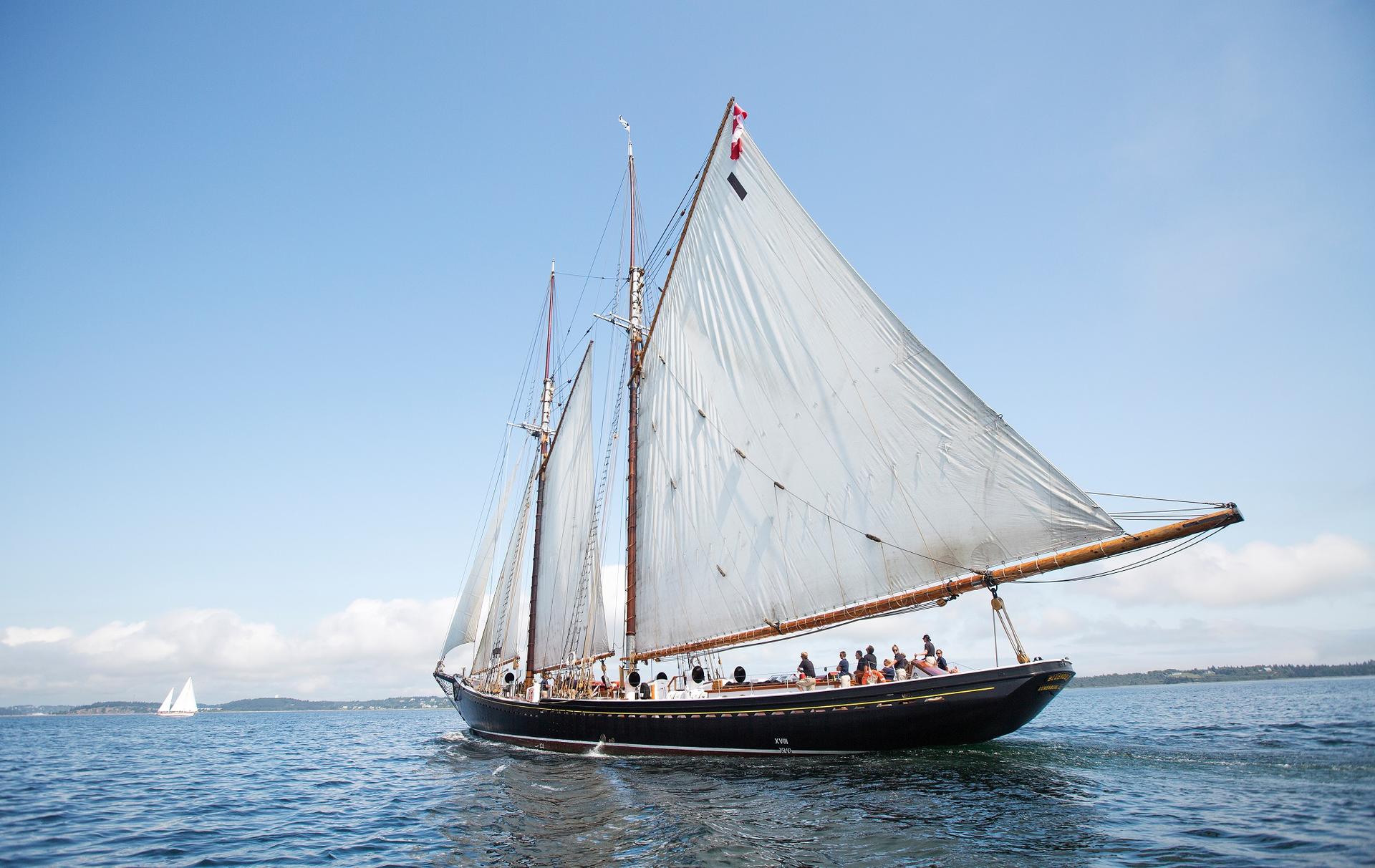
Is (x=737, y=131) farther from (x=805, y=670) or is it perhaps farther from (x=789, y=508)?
(x=805, y=670)

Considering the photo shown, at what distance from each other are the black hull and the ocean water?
0.63 metres

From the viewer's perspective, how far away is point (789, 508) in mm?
24672

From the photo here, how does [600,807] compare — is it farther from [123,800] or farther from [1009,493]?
[123,800]

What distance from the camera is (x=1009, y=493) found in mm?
19172

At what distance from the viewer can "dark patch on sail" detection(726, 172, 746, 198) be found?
27.0 meters

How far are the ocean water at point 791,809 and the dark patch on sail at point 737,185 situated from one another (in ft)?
67.3

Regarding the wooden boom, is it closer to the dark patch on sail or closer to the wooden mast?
the wooden mast

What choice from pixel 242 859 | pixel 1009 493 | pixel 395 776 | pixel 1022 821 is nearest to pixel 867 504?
pixel 1009 493

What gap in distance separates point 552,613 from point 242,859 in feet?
86.9

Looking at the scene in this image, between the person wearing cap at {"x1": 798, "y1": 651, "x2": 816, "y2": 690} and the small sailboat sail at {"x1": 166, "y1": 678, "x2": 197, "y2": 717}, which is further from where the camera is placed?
the small sailboat sail at {"x1": 166, "y1": 678, "x2": 197, "y2": 717}

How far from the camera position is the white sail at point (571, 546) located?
37812mm

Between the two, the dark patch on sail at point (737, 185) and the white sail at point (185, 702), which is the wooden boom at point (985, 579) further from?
the white sail at point (185, 702)

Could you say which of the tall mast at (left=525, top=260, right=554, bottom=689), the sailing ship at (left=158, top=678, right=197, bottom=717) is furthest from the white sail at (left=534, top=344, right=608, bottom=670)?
the sailing ship at (left=158, top=678, right=197, bottom=717)

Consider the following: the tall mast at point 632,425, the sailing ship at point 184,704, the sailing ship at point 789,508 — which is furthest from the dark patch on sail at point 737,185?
the sailing ship at point 184,704
